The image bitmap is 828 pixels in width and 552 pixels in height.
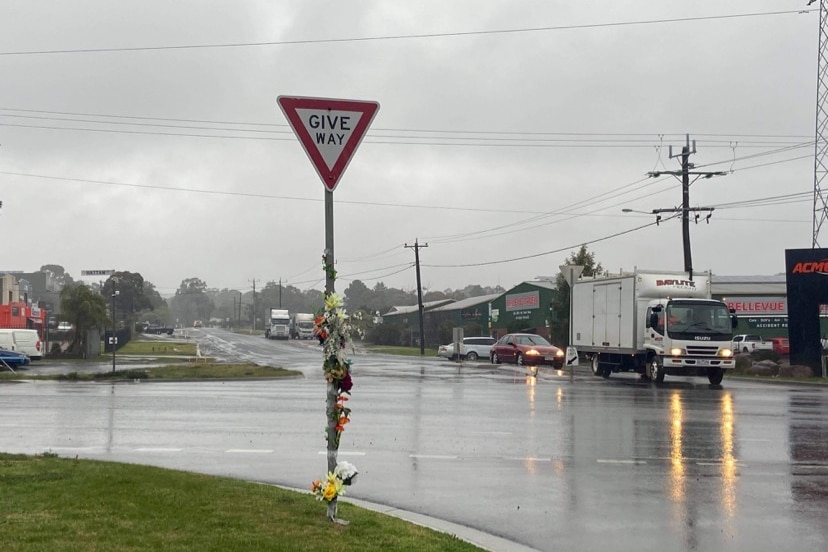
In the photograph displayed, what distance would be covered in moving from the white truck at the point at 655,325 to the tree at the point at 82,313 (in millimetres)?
27350

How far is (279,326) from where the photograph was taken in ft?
308

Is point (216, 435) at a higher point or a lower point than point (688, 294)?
lower

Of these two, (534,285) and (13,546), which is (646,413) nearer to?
(13,546)

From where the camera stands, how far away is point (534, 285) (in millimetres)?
64062

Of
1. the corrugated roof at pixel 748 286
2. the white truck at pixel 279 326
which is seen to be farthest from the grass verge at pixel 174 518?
the white truck at pixel 279 326

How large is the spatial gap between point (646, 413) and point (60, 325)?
48.1 meters

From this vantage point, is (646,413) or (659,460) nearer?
(659,460)

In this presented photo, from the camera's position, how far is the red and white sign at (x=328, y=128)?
7.30 meters

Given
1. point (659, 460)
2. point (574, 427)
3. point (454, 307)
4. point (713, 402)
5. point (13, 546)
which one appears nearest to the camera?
point (13, 546)

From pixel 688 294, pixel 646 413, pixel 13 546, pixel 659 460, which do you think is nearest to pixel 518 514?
pixel 659 460

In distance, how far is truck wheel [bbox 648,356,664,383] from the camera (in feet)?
88.0

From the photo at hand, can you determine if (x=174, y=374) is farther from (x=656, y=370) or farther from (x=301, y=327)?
(x=301, y=327)

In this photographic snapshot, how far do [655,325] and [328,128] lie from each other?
69.7ft

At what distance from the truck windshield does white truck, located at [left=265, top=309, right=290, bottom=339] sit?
7095cm
